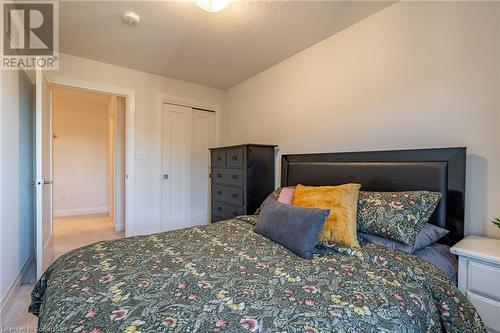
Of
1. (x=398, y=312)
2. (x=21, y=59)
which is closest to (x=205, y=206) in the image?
(x=21, y=59)

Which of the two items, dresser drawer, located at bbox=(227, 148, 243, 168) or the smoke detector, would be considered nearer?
the smoke detector

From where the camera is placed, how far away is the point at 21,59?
2.28 meters

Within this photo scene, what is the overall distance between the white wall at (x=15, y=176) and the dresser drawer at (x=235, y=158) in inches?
79.0

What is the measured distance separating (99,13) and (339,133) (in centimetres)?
235

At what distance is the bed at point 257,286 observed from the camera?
813 mm

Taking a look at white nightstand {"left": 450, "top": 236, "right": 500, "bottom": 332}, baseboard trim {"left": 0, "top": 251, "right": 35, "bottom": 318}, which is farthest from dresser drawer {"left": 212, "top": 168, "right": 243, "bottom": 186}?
baseboard trim {"left": 0, "top": 251, "right": 35, "bottom": 318}

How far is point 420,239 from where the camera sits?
4.84ft

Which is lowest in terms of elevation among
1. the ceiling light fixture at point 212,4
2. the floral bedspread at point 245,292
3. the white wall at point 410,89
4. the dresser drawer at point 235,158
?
the floral bedspread at point 245,292

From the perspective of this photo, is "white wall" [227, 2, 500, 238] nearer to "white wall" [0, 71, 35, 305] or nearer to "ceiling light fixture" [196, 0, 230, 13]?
"ceiling light fixture" [196, 0, 230, 13]

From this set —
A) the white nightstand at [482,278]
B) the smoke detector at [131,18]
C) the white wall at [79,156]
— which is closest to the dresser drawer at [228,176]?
the smoke detector at [131,18]

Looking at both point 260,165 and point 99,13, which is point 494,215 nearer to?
point 260,165

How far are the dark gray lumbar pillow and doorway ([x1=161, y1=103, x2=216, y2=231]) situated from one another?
2.37m

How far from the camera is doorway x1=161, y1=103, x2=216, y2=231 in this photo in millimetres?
3662

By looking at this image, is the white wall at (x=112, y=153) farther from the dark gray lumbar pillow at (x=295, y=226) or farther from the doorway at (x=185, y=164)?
the dark gray lumbar pillow at (x=295, y=226)
